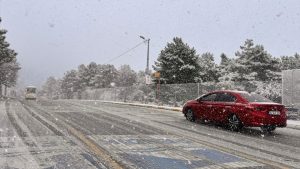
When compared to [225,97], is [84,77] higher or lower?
higher

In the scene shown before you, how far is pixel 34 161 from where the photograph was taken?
6871mm

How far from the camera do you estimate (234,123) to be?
44.5 ft

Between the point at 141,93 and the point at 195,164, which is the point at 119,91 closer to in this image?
the point at 141,93

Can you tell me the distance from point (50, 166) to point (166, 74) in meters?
43.1

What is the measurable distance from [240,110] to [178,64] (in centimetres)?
3613

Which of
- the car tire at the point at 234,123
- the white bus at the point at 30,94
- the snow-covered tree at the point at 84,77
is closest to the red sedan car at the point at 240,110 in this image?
the car tire at the point at 234,123

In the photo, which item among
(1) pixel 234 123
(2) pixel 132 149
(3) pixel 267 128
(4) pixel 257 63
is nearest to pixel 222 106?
(1) pixel 234 123

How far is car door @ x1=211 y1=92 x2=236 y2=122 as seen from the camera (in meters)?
14.1

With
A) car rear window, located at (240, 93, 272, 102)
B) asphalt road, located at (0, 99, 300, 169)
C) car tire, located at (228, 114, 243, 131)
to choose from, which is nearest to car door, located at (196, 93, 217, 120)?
car tire, located at (228, 114, 243, 131)

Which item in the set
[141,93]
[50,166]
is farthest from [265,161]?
[141,93]

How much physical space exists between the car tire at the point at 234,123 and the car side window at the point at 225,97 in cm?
66

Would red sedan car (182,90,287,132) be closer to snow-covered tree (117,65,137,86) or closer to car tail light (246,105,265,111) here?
car tail light (246,105,265,111)

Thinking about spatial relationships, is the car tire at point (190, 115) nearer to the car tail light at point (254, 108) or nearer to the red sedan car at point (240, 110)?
the red sedan car at point (240, 110)

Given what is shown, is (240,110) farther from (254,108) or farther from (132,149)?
(132,149)
